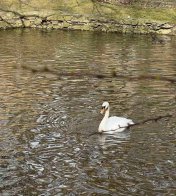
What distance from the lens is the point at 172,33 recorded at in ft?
114

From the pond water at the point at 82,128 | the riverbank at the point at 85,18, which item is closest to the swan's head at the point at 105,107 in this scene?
the pond water at the point at 82,128

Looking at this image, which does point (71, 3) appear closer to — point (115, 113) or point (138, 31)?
point (138, 31)

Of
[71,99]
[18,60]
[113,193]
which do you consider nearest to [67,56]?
[18,60]

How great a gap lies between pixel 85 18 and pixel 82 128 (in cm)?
2260

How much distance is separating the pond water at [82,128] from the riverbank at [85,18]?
30.1 feet

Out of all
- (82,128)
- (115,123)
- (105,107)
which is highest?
(105,107)

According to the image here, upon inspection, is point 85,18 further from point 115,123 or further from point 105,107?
point 115,123

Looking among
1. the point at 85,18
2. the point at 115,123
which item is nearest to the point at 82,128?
the point at 115,123

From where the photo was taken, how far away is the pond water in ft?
33.5

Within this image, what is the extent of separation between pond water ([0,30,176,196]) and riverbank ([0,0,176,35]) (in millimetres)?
9185

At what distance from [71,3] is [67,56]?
1241 centimetres

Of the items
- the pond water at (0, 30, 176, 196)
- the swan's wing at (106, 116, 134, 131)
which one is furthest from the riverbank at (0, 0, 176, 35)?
the swan's wing at (106, 116, 134, 131)

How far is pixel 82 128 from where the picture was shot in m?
13.8

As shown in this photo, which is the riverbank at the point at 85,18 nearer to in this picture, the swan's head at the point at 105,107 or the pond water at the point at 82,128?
the pond water at the point at 82,128
